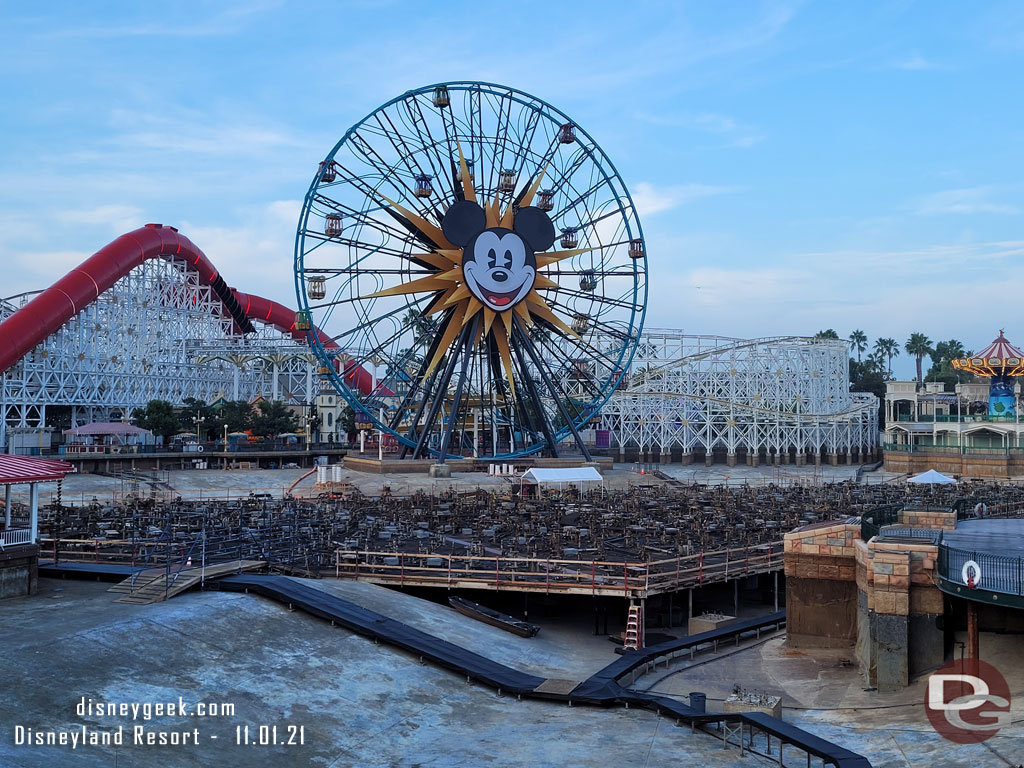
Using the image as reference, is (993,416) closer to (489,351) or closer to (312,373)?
(489,351)

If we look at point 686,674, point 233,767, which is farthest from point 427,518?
point 233,767

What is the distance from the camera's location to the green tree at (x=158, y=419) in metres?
67.9

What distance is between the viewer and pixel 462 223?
53812mm

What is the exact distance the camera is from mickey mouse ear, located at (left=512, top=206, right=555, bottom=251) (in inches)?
2185

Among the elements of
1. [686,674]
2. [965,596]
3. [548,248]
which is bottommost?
[686,674]

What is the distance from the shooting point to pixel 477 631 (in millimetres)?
21984

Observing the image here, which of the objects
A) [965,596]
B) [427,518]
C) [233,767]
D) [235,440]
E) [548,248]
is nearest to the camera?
[233,767]

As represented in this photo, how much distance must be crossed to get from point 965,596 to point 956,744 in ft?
8.84

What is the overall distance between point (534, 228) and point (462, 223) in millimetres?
4561

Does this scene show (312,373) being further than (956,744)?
Yes

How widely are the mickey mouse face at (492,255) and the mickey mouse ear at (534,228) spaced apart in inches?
2.5

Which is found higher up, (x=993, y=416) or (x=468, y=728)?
(x=993, y=416)

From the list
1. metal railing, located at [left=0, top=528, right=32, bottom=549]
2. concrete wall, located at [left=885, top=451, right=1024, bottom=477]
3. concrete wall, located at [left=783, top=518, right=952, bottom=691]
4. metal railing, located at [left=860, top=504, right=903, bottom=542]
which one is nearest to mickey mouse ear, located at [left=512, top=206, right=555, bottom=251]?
concrete wall, located at [left=885, top=451, right=1024, bottom=477]

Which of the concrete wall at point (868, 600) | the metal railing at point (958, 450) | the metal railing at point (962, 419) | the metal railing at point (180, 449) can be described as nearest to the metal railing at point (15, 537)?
the concrete wall at point (868, 600)
